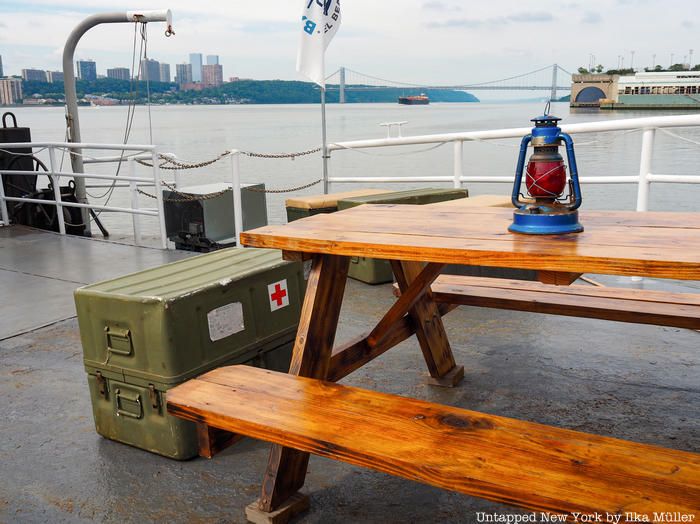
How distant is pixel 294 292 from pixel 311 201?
8.52ft

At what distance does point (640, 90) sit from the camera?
77.2 metres

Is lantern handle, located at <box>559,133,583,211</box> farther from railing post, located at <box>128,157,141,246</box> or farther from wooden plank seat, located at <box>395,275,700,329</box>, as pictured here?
railing post, located at <box>128,157,141,246</box>

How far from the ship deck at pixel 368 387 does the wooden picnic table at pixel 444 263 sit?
245 millimetres

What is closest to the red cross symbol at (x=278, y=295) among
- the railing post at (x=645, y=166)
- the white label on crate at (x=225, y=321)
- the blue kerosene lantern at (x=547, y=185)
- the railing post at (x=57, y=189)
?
the white label on crate at (x=225, y=321)

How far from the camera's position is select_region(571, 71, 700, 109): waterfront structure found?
67.9m

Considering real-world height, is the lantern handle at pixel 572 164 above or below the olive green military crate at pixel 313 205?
above

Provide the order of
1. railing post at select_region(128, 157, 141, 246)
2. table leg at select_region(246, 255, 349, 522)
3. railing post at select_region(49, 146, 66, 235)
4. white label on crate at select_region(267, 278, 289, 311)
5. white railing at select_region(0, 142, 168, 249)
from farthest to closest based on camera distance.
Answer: railing post at select_region(49, 146, 66, 235), railing post at select_region(128, 157, 141, 246), white railing at select_region(0, 142, 168, 249), white label on crate at select_region(267, 278, 289, 311), table leg at select_region(246, 255, 349, 522)

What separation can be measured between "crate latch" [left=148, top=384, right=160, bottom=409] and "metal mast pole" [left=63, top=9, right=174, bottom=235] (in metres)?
6.50

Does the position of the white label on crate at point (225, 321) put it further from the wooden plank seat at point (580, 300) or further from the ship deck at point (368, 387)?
the wooden plank seat at point (580, 300)

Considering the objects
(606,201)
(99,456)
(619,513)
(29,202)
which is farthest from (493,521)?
(606,201)

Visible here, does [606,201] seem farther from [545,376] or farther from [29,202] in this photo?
[545,376]

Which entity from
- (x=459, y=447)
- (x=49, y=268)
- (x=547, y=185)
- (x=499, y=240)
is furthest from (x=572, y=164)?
(x=49, y=268)

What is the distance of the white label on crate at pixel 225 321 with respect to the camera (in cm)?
264

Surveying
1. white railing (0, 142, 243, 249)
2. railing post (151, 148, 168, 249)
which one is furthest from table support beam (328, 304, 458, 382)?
railing post (151, 148, 168, 249)
